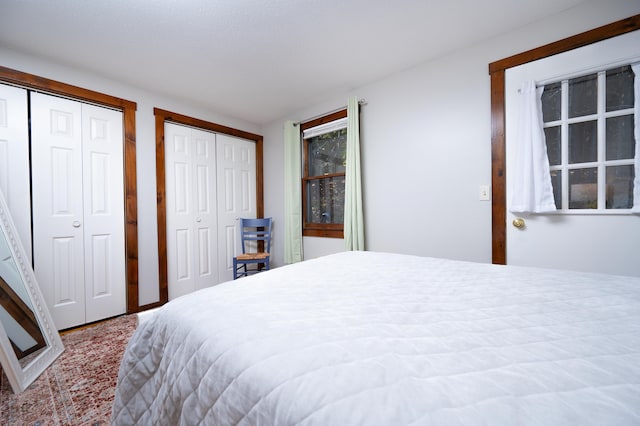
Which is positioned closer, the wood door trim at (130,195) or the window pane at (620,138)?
the window pane at (620,138)

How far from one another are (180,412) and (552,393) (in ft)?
2.67

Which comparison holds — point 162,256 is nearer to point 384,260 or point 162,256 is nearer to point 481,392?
point 384,260

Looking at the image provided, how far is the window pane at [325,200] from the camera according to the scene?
10.1 ft

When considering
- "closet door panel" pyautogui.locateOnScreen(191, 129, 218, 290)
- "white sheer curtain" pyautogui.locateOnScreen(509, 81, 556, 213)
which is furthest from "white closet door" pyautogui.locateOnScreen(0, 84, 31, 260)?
"white sheer curtain" pyautogui.locateOnScreen(509, 81, 556, 213)

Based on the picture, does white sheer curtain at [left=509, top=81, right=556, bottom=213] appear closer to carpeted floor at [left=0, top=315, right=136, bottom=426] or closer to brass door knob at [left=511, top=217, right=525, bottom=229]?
brass door knob at [left=511, top=217, right=525, bottom=229]

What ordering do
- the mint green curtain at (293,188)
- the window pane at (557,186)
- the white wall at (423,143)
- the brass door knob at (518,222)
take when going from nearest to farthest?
1. the window pane at (557,186)
2. the brass door knob at (518,222)
3. the white wall at (423,143)
4. the mint green curtain at (293,188)

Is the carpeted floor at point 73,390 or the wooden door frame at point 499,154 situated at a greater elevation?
the wooden door frame at point 499,154

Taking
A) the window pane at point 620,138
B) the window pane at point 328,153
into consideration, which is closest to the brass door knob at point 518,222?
the window pane at point 620,138

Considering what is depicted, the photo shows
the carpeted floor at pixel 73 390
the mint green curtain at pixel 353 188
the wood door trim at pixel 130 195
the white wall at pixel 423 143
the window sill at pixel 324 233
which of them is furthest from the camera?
the window sill at pixel 324 233

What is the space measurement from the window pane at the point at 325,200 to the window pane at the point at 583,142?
1981 mm

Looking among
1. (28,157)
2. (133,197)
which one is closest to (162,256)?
(133,197)

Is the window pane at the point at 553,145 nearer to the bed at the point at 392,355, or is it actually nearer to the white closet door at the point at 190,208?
the bed at the point at 392,355

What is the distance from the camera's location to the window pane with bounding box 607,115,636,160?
153cm

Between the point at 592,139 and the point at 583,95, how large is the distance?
309 mm
